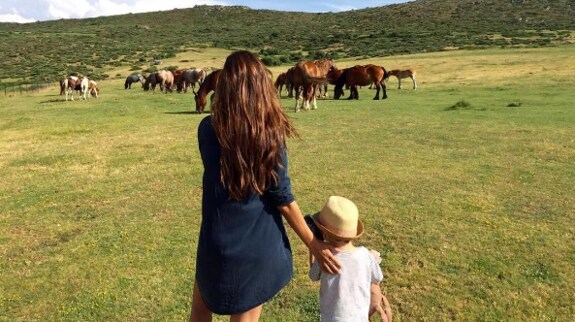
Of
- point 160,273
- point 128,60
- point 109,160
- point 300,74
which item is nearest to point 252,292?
point 160,273

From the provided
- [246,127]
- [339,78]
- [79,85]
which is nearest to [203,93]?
[339,78]

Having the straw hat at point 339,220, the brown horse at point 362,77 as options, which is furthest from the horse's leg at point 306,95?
the straw hat at point 339,220

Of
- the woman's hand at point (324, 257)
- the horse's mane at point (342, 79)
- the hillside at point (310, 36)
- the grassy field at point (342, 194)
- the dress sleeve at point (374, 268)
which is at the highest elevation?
the hillside at point (310, 36)

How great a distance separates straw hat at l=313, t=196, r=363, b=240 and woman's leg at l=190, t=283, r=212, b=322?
0.93m

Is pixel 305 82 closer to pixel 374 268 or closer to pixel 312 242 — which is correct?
pixel 374 268

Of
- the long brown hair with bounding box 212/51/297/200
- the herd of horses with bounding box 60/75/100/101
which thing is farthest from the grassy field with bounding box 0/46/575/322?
the herd of horses with bounding box 60/75/100/101

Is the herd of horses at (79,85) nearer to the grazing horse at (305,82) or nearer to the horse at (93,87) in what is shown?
the horse at (93,87)

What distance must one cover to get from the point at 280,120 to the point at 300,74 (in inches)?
624

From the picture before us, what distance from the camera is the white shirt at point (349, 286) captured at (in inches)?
118

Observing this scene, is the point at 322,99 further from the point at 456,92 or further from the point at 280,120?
the point at 280,120

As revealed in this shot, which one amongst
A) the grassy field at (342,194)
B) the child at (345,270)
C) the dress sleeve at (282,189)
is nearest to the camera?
the dress sleeve at (282,189)

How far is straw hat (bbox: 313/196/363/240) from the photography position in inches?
112

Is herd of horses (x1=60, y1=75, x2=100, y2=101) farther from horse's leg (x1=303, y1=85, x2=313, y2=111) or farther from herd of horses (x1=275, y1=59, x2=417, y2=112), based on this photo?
horse's leg (x1=303, y1=85, x2=313, y2=111)

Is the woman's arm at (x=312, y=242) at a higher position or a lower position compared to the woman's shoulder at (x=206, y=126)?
lower
